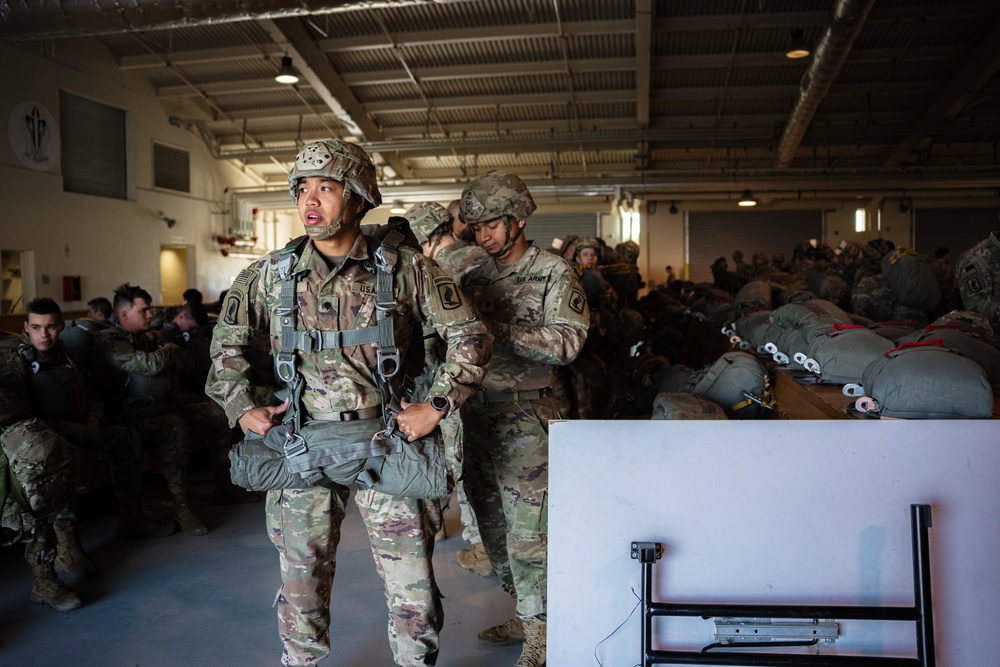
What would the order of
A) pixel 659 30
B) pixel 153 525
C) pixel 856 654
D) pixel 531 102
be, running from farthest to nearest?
pixel 531 102 < pixel 659 30 < pixel 153 525 < pixel 856 654

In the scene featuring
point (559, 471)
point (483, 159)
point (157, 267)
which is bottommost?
point (559, 471)

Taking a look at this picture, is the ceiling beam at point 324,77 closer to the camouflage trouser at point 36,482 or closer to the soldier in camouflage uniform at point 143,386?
the soldier in camouflage uniform at point 143,386

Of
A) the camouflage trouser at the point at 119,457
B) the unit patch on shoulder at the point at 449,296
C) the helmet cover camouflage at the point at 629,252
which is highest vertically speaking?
the helmet cover camouflage at the point at 629,252

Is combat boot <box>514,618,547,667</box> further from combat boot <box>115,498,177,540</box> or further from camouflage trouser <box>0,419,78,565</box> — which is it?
combat boot <box>115,498,177,540</box>

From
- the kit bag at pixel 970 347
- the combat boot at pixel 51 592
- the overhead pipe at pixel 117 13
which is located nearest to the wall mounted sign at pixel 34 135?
the overhead pipe at pixel 117 13

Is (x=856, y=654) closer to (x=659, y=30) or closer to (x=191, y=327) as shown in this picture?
(x=191, y=327)

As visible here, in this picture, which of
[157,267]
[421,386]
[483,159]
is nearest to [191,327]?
[421,386]

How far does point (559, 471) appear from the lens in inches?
72.9

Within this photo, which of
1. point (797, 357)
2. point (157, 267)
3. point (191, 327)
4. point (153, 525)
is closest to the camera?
point (797, 357)

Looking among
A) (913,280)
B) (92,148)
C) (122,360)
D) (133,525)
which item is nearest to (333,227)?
(122,360)

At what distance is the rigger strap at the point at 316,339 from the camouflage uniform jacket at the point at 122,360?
2.90 metres

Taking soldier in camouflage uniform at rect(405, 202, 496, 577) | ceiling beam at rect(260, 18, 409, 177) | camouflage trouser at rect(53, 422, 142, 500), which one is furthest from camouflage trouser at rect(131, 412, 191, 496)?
ceiling beam at rect(260, 18, 409, 177)

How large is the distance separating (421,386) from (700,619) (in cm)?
236

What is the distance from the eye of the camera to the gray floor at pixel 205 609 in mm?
3137
